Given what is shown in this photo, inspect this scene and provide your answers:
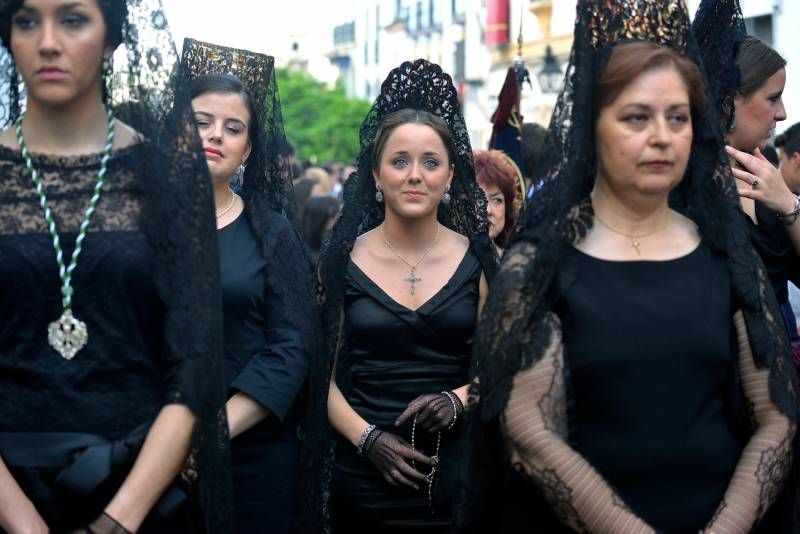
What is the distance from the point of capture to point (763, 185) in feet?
15.9

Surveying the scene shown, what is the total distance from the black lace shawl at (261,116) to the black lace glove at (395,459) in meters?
0.98

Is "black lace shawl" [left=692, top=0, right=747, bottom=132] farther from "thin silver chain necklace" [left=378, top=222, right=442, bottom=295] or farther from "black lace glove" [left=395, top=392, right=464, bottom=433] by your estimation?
"black lace glove" [left=395, top=392, right=464, bottom=433]

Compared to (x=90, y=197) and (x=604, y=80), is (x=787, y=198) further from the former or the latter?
(x=90, y=197)

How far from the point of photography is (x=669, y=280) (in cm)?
363

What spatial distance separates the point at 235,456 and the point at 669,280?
6.52ft

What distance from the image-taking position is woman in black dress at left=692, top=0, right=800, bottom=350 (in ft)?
16.0

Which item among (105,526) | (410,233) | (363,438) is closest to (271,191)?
(410,233)

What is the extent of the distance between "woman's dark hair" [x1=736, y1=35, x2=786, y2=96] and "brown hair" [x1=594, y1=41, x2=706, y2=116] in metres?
1.45

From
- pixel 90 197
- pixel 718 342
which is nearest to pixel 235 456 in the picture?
pixel 90 197

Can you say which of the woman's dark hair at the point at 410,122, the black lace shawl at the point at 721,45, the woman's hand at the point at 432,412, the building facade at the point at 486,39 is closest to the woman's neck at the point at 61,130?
the woman's hand at the point at 432,412

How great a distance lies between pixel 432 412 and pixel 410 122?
1.14 m

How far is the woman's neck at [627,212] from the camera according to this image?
3.71 m

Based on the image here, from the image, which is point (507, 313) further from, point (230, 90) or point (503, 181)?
point (503, 181)

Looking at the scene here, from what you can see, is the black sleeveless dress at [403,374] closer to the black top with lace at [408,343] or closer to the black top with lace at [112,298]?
the black top with lace at [408,343]
